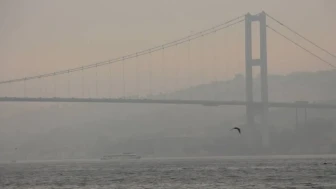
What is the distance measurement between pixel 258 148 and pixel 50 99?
48.4 m

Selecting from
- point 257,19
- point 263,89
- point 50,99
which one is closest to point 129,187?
point 50,99

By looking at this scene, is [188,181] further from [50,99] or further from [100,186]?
[50,99]

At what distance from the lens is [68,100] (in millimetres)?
121188

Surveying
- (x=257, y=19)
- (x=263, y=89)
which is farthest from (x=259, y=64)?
(x=257, y=19)

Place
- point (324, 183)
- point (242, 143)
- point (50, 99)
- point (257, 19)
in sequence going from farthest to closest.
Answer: point (242, 143), point (257, 19), point (50, 99), point (324, 183)

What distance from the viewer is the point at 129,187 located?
64625 mm

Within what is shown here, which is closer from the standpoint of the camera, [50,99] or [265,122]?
[50,99]

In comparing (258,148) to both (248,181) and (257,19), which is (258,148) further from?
(248,181)

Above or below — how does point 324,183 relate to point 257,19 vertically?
below

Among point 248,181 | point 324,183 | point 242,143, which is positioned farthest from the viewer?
point 242,143

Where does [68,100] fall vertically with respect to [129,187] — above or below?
above

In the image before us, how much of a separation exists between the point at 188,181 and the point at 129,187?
8248mm

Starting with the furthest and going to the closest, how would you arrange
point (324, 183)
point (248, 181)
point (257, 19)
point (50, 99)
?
point (257, 19), point (50, 99), point (248, 181), point (324, 183)

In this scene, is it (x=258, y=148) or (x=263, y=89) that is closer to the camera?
(x=263, y=89)
